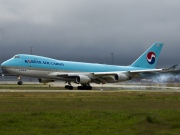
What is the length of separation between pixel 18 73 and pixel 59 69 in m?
6.24

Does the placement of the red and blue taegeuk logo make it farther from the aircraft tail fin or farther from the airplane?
the airplane

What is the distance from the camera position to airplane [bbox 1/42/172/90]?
59531 mm

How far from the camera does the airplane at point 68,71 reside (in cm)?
5953

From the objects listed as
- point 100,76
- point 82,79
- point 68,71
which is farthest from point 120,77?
point 68,71

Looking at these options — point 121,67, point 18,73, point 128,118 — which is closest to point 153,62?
point 121,67

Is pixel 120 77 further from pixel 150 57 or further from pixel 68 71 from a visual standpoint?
pixel 150 57

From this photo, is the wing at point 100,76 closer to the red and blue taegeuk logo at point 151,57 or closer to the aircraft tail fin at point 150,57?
the aircraft tail fin at point 150,57

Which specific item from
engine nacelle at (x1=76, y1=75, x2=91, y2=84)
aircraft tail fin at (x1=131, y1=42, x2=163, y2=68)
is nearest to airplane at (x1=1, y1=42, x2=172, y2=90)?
engine nacelle at (x1=76, y1=75, x2=91, y2=84)

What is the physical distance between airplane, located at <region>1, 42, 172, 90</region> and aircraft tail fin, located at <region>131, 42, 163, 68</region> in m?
1.54

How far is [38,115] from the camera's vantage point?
20875 millimetres

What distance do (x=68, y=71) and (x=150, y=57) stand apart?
18152 mm

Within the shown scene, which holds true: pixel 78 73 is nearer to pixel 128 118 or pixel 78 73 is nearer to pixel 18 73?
pixel 18 73

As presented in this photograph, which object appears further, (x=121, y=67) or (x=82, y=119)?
(x=121, y=67)

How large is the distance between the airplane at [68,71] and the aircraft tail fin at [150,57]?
1543 millimetres
